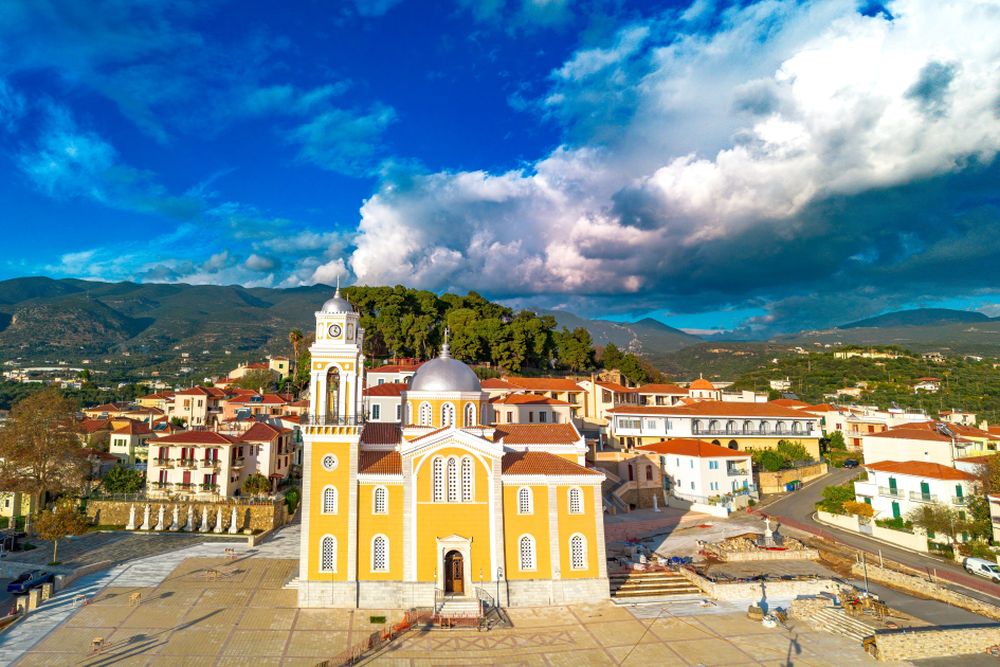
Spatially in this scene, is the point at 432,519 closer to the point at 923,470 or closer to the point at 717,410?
the point at 923,470

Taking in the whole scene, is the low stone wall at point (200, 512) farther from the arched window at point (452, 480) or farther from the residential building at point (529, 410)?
the arched window at point (452, 480)

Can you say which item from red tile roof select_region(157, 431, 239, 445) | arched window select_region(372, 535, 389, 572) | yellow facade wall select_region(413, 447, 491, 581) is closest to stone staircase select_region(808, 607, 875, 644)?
yellow facade wall select_region(413, 447, 491, 581)

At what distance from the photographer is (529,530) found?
1033 inches

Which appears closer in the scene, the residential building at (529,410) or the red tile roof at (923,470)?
the red tile roof at (923,470)

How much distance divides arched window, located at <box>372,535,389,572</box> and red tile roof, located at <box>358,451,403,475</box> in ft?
9.48

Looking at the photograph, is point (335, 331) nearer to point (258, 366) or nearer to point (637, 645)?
point (637, 645)

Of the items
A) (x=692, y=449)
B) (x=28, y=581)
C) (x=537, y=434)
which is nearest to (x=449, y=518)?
(x=537, y=434)

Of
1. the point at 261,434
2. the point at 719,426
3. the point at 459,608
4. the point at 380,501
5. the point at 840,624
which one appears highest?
the point at 261,434

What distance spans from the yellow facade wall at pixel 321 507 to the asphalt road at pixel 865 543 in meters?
27.6

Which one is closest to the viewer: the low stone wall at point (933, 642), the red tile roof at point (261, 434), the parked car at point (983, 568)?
the low stone wall at point (933, 642)

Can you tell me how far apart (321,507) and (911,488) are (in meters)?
35.3

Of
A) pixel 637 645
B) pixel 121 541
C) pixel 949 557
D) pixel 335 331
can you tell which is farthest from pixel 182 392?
pixel 949 557

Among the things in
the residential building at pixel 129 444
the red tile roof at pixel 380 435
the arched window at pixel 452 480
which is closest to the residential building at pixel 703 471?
the arched window at pixel 452 480

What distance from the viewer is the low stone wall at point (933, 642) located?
20750 millimetres
